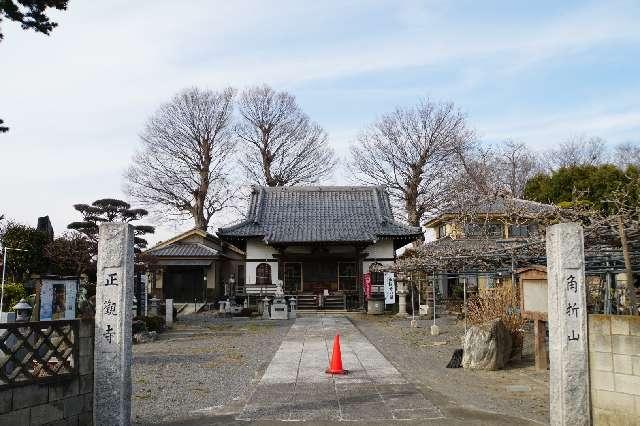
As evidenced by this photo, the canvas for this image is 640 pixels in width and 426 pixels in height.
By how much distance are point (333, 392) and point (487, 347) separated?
350 centimetres

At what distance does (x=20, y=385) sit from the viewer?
5324mm

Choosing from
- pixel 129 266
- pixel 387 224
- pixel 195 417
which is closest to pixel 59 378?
pixel 129 266

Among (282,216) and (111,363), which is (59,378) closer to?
(111,363)

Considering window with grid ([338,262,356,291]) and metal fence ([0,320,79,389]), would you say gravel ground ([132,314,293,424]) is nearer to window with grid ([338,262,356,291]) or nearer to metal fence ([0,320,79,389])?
metal fence ([0,320,79,389])

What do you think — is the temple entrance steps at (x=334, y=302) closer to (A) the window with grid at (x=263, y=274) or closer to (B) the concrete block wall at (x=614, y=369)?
(A) the window with grid at (x=263, y=274)

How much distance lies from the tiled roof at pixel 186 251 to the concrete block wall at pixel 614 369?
25650 mm

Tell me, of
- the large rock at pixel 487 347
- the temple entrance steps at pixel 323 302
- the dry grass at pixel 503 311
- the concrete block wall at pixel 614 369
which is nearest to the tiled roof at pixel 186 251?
the temple entrance steps at pixel 323 302

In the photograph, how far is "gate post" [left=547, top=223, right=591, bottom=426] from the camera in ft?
19.6

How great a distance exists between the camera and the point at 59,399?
5.76m

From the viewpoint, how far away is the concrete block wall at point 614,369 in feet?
18.3

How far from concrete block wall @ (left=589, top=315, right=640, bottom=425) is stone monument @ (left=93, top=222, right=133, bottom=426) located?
18.0ft

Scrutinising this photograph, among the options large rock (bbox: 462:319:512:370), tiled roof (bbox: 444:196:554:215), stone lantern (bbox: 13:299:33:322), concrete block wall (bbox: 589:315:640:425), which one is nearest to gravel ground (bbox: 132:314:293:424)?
→ stone lantern (bbox: 13:299:33:322)

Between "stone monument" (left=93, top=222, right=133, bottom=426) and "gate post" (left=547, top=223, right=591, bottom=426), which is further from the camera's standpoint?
"stone monument" (left=93, top=222, right=133, bottom=426)

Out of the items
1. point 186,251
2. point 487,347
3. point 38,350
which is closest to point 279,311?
point 186,251
